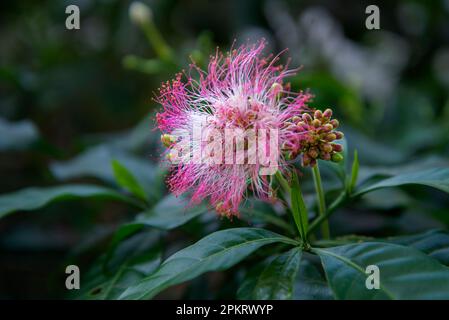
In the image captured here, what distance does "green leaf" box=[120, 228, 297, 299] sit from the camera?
0.78 meters

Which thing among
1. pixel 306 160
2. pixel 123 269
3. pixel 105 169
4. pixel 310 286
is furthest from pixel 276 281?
pixel 105 169

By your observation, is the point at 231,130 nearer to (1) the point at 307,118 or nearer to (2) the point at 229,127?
(2) the point at 229,127

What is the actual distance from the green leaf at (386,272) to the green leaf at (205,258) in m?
0.12

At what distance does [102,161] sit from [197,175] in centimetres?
75

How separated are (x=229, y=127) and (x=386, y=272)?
15.8 inches

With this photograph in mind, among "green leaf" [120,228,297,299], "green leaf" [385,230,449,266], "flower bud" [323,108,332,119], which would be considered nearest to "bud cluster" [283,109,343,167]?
"flower bud" [323,108,332,119]

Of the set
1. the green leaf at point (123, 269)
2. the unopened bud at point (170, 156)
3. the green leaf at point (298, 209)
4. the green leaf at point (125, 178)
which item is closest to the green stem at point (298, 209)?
the green leaf at point (298, 209)

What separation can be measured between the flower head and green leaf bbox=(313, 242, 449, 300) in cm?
20

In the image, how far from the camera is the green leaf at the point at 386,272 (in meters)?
0.74

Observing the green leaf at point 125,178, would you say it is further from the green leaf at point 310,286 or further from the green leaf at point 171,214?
the green leaf at point 310,286

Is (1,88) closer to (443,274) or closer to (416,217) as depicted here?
(416,217)

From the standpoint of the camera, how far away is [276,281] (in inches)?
33.0

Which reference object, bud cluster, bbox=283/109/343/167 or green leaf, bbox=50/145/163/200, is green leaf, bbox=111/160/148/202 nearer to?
green leaf, bbox=50/145/163/200
